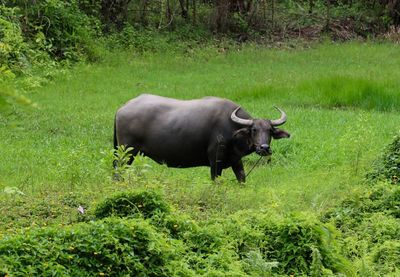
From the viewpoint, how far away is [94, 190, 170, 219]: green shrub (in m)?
6.32

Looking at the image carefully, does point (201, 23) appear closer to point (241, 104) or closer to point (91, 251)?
point (241, 104)

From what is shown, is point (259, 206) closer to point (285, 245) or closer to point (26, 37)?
point (285, 245)

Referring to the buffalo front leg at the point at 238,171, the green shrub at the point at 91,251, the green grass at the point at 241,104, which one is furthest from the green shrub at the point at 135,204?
the buffalo front leg at the point at 238,171

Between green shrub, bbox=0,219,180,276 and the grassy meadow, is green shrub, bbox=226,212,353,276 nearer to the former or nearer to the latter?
the grassy meadow

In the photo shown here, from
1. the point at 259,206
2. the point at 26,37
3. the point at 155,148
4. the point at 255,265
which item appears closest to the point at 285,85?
the point at 26,37

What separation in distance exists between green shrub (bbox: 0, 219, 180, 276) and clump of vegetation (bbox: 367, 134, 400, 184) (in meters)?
4.01

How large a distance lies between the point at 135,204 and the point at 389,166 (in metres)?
3.61

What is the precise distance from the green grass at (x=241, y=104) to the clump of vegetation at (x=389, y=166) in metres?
0.24

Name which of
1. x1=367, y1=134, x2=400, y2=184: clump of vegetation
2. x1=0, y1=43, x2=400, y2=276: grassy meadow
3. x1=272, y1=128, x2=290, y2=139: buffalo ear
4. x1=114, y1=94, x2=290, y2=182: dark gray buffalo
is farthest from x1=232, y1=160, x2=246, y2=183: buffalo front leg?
x1=367, y1=134, x2=400, y2=184: clump of vegetation

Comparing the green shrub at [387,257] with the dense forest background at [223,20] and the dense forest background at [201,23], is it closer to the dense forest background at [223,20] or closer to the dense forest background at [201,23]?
the dense forest background at [201,23]

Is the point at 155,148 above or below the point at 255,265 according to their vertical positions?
below

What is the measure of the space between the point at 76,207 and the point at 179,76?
1339 centimetres

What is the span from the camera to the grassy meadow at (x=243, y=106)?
7602 millimetres

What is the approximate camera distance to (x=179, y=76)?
806 inches
